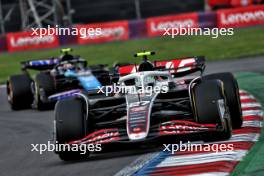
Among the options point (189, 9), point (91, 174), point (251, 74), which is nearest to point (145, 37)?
point (189, 9)

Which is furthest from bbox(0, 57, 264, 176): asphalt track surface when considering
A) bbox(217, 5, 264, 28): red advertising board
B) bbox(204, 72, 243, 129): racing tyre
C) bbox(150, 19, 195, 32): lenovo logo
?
bbox(217, 5, 264, 28): red advertising board

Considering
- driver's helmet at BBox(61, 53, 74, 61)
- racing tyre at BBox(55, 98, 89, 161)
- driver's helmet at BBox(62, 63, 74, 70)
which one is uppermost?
driver's helmet at BBox(61, 53, 74, 61)

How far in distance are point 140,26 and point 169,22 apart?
4.53 ft

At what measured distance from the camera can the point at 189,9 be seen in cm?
4003

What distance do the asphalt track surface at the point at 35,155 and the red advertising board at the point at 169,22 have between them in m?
17.6

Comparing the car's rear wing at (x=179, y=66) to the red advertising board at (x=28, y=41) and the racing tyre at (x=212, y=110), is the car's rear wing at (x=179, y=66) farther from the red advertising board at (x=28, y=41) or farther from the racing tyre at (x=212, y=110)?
the red advertising board at (x=28, y=41)

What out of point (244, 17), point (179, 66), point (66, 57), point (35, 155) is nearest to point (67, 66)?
point (66, 57)

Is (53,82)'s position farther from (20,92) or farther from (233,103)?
(233,103)

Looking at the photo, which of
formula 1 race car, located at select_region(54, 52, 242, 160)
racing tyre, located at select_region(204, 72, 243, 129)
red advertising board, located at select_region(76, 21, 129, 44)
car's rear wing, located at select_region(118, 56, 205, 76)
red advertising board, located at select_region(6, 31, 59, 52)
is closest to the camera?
formula 1 race car, located at select_region(54, 52, 242, 160)

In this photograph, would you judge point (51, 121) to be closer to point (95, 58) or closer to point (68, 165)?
point (68, 165)

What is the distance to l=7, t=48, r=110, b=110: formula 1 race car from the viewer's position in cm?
1930

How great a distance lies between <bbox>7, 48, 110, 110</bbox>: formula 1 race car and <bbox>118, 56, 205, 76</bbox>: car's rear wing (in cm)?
492

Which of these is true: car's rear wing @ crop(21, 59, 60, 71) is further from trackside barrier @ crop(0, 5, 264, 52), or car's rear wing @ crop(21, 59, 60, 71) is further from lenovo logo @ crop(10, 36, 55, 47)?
lenovo logo @ crop(10, 36, 55, 47)

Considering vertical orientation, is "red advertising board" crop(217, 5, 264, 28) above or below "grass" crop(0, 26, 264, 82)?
above
